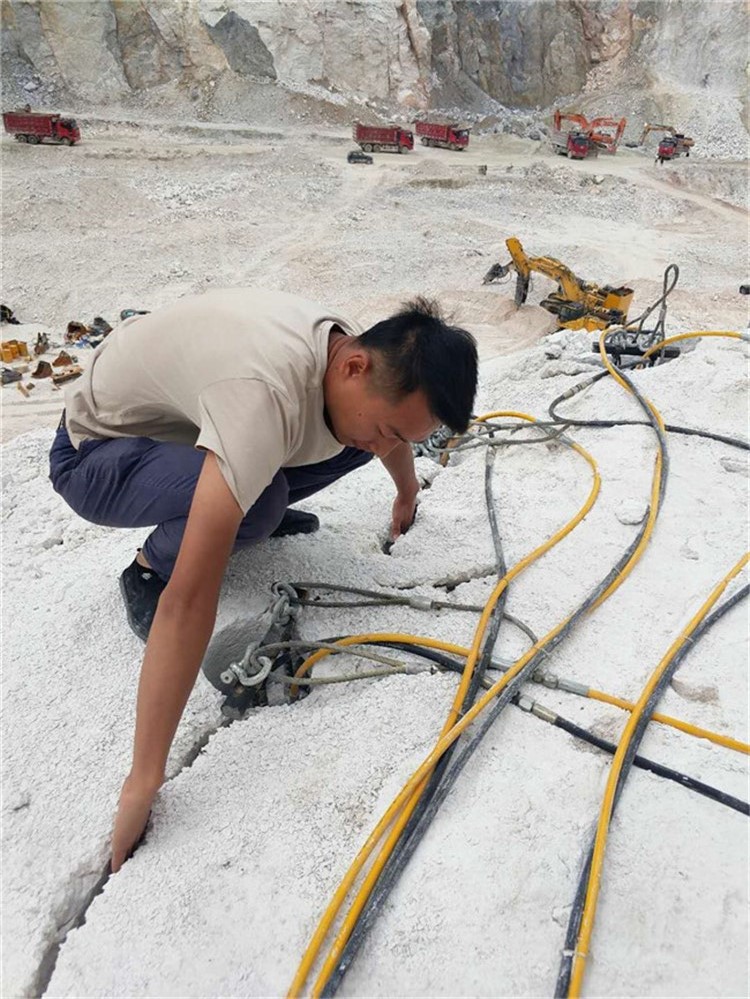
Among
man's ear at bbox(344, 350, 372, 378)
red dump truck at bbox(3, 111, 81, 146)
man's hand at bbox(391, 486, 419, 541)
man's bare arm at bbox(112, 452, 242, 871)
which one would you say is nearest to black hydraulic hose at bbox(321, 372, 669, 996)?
man's bare arm at bbox(112, 452, 242, 871)

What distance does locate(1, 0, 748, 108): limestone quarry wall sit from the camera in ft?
52.2

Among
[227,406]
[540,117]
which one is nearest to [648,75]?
[540,117]

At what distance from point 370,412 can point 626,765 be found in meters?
1.03

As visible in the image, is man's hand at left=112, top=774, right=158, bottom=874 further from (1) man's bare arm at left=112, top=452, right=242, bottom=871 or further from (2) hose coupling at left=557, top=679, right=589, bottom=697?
(2) hose coupling at left=557, top=679, right=589, bottom=697

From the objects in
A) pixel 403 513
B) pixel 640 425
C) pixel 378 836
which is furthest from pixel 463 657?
pixel 640 425

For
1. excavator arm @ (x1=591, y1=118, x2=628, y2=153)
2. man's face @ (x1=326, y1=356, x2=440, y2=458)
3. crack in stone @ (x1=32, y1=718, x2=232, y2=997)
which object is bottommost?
crack in stone @ (x1=32, y1=718, x2=232, y2=997)

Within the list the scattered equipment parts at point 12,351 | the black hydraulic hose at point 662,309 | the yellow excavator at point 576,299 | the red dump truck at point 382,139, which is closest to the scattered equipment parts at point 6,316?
the scattered equipment parts at point 12,351

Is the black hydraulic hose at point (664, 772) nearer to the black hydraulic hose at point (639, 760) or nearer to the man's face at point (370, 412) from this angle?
the black hydraulic hose at point (639, 760)

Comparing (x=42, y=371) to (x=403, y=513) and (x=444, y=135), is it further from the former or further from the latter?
(x=444, y=135)

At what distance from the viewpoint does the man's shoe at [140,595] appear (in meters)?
1.93

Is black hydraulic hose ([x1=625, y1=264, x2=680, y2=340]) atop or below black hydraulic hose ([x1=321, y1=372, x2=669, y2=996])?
atop

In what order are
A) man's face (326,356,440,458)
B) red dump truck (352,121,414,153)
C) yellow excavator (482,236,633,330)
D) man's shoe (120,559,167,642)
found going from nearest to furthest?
1. man's face (326,356,440,458)
2. man's shoe (120,559,167,642)
3. yellow excavator (482,236,633,330)
4. red dump truck (352,121,414,153)

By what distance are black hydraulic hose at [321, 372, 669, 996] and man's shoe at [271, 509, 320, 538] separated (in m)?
0.97

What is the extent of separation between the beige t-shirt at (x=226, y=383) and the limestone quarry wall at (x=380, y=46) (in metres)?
18.3
